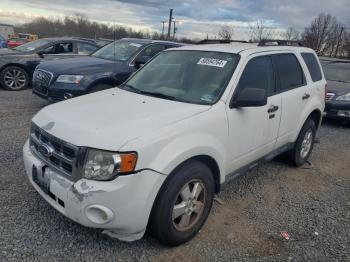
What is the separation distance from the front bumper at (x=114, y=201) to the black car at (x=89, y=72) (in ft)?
13.5

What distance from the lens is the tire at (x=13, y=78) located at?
9516 millimetres

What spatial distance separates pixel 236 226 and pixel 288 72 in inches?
86.6

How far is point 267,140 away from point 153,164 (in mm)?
1930

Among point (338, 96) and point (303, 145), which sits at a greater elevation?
point (338, 96)

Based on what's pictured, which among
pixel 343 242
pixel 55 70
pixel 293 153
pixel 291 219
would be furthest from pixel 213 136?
pixel 55 70

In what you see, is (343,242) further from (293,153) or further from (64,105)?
(64,105)

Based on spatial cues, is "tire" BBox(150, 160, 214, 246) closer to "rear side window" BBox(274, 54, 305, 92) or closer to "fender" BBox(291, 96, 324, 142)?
"rear side window" BBox(274, 54, 305, 92)

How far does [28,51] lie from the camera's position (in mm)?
9773

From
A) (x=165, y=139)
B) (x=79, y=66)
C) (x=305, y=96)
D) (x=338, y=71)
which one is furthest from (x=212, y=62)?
(x=338, y=71)

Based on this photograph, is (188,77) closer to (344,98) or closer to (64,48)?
(344,98)

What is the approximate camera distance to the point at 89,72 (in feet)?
21.9

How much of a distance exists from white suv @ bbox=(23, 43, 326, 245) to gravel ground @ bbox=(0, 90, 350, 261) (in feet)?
0.92

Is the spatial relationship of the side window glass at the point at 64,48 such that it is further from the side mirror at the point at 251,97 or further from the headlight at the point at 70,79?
the side mirror at the point at 251,97

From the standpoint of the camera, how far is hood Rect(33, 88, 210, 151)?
256cm
